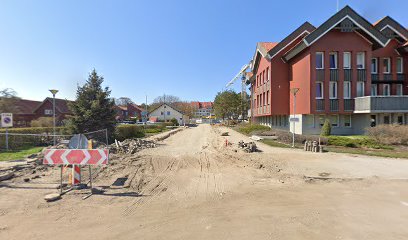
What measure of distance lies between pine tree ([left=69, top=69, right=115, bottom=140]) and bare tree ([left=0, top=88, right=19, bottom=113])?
18.2 metres

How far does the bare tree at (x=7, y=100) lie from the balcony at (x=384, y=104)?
41270 millimetres

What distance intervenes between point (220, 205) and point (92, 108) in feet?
56.1

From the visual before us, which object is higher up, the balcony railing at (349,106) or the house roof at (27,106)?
the house roof at (27,106)

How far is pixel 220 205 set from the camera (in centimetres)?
607

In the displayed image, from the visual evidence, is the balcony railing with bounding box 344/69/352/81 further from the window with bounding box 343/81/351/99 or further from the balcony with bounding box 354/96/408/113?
the balcony with bounding box 354/96/408/113

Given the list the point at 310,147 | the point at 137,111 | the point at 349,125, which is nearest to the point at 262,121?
the point at 349,125

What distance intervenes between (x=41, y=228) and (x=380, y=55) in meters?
33.4

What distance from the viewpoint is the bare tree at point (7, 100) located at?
31219mm

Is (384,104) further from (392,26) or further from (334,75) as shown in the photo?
(392,26)

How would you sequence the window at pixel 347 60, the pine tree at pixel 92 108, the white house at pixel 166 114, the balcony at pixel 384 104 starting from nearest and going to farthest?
the pine tree at pixel 92 108 → the balcony at pixel 384 104 → the window at pixel 347 60 → the white house at pixel 166 114

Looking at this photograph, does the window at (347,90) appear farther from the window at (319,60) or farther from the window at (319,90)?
the window at (319,60)

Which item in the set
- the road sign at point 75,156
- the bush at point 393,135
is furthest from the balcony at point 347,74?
the road sign at point 75,156

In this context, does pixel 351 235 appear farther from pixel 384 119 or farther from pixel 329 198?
pixel 384 119

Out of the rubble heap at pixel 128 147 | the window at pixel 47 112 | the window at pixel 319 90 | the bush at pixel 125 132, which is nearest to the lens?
the rubble heap at pixel 128 147
